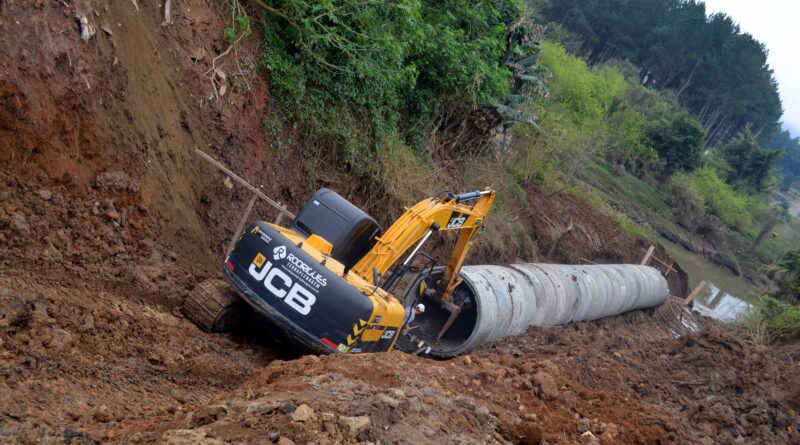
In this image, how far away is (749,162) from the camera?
169ft

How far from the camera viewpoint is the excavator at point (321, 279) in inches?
273

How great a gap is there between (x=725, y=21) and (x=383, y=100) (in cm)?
6272

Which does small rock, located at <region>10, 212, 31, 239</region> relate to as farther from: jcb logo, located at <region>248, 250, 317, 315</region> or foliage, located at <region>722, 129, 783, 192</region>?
foliage, located at <region>722, 129, 783, 192</region>

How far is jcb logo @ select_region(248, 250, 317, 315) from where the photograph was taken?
22.7 ft

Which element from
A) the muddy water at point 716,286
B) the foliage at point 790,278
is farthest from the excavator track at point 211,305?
the muddy water at point 716,286

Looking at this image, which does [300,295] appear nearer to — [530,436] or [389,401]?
[389,401]

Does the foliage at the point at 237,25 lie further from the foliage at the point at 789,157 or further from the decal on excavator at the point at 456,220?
the foliage at the point at 789,157

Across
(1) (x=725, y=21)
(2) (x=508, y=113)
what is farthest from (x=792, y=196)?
(2) (x=508, y=113)

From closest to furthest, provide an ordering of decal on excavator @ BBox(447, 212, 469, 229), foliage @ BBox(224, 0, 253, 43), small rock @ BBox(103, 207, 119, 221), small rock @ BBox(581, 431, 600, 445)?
small rock @ BBox(581, 431, 600, 445) → small rock @ BBox(103, 207, 119, 221) → decal on excavator @ BBox(447, 212, 469, 229) → foliage @ BBox(224, 0, 253, 43)

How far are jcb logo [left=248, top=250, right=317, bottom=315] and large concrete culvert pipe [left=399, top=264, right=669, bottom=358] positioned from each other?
12.8 ft

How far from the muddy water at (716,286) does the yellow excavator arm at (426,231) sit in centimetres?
1708

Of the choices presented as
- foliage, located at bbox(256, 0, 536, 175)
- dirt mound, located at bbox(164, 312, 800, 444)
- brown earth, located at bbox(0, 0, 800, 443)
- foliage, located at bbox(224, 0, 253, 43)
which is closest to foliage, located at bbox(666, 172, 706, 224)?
foliage, located at bbox(256, 0, 536, 175)

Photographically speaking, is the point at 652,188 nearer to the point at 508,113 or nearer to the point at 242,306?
the point at 508,113

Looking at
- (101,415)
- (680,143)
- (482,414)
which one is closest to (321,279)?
(482,414)
